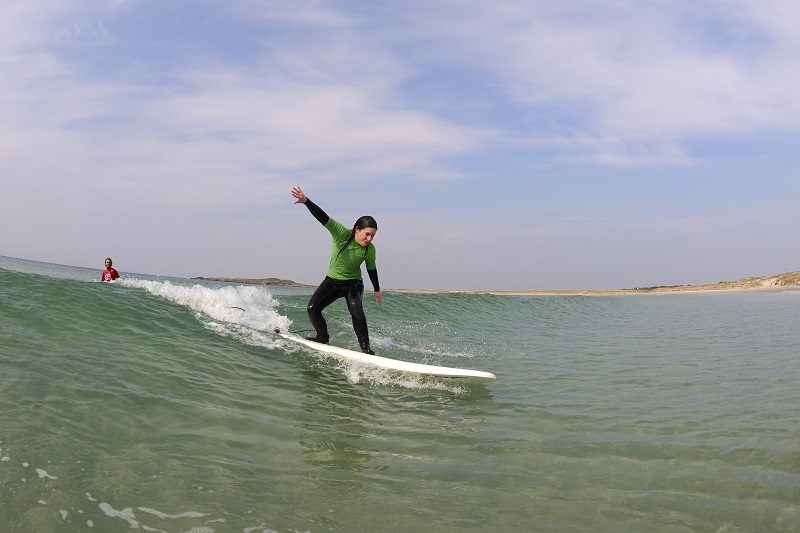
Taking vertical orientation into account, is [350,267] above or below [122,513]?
above

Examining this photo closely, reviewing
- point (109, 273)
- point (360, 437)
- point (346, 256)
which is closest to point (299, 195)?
point (346, 256)

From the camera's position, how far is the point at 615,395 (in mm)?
6879

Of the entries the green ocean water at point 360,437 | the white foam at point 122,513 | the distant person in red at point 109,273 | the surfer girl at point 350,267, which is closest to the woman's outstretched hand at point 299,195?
the surfer girl at point 350,267

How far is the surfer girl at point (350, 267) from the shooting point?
8.63 m

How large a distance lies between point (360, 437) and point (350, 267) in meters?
4.40

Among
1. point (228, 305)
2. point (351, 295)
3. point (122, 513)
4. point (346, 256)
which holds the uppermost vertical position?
point (346, 256)

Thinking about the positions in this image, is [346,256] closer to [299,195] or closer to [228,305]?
[299,195]

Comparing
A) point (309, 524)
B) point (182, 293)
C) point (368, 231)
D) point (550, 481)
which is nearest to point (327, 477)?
point (309, 524)

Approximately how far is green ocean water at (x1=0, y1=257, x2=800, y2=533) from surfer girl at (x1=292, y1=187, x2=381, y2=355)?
2.97ft

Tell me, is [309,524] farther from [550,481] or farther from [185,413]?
[185,413]

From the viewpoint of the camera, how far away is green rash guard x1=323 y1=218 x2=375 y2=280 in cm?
891

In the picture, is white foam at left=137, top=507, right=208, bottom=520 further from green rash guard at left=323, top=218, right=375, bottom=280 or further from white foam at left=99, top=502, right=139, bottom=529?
green rash guard at left=323, top=218, right=375, bottom=280

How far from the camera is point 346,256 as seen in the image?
9078 mm

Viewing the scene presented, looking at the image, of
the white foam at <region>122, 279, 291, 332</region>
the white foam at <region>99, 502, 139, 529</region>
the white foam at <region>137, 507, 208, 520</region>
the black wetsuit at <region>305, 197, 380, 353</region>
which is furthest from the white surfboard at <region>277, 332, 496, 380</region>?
the white foam at <region>99, 502, 139, 529</region>
